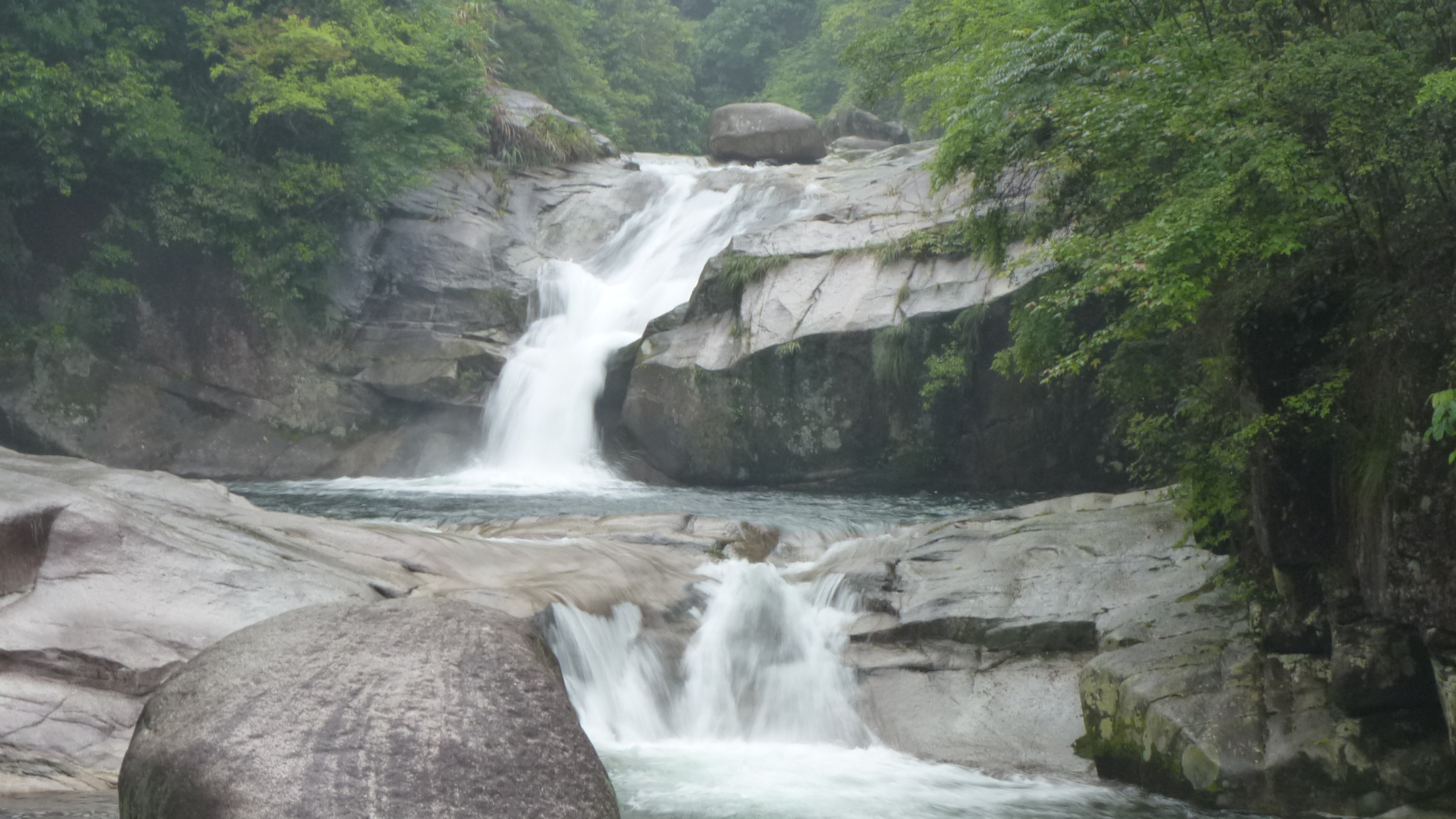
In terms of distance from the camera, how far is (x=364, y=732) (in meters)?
4.05

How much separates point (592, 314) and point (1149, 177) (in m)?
13.5

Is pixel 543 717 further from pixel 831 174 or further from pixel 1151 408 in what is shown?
pixel 831 174

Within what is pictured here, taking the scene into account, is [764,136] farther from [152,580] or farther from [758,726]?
[152,580]

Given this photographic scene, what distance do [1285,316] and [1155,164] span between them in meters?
1.94

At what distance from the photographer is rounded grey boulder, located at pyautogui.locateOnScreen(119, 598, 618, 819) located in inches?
153

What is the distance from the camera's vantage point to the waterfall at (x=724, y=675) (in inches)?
315

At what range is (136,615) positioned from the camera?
6.64m

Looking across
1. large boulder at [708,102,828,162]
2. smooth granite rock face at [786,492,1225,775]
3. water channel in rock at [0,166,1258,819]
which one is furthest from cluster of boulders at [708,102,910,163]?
smooth granite rock face at [786,492,1225,775]

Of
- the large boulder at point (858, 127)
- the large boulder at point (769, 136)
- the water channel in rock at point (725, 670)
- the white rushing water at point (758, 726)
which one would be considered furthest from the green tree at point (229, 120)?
the white rushing water at point (758, 726)

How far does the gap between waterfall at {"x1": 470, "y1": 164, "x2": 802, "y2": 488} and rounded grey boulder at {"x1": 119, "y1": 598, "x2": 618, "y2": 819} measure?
11.9m

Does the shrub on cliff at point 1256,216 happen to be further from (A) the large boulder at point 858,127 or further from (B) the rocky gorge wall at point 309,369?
(A) the large boulder at point 858,127

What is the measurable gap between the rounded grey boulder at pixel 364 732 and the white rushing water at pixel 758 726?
2148mm

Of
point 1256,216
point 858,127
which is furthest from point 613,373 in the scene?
point 858,127

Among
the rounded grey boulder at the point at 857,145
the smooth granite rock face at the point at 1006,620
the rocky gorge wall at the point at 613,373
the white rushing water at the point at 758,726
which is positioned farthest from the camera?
the rounded grey boulder at the point at 857,145
